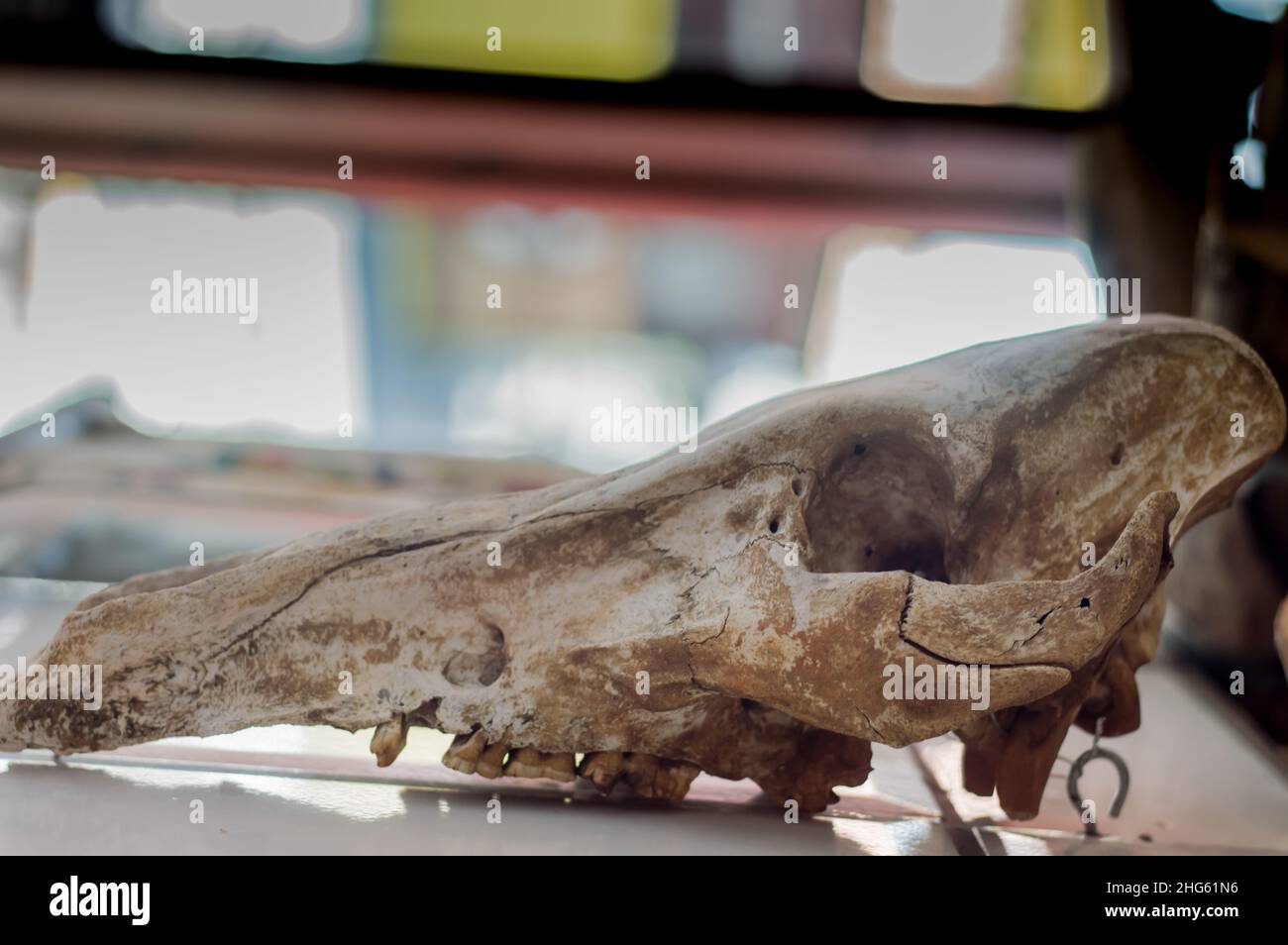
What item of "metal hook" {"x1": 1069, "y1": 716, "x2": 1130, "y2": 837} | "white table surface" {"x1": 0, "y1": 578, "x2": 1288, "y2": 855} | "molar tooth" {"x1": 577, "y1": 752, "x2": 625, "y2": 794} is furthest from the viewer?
"metal hook" {"x1": 1069, "y1": 716, "x2": 1130, "y2": 837}

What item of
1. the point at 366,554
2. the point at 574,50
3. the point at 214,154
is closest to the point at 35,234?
the point at 214,154

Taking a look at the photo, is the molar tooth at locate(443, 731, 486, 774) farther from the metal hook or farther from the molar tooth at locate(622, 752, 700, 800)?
the metal hook

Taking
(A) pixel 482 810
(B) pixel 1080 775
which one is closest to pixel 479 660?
(A) pixel 482 810

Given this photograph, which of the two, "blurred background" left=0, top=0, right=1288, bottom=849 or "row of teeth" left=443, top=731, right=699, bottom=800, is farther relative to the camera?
"blurred background" left=0, top=0, right=1288, bottom=849

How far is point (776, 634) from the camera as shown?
172 cm

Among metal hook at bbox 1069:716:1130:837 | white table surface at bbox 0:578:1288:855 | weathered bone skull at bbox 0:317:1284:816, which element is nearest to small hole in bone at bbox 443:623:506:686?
weathered bone skull at bbox 0:317:1284:816

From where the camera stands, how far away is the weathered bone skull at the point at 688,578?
183 cm

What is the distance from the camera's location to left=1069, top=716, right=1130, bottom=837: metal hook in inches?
83.8

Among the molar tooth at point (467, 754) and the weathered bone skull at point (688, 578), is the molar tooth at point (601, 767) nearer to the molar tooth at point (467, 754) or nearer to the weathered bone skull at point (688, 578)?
the weathered bone skull at point (688, 578)

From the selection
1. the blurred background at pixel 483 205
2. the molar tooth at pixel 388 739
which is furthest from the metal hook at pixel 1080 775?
the blurred background at pixel 483 205

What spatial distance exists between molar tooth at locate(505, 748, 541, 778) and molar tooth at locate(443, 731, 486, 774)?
0.05 m

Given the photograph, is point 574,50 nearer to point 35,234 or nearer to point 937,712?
point 35,234

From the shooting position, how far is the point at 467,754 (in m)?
1.87

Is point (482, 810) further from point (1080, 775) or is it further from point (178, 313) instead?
point (178, 313)
